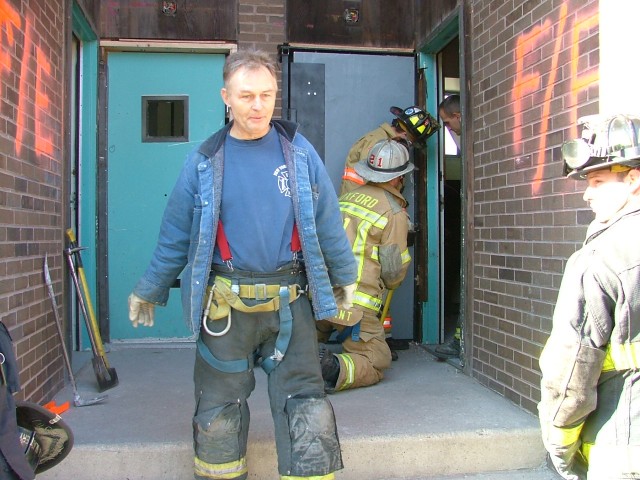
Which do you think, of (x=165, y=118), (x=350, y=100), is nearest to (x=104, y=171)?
(x=165, y=118)

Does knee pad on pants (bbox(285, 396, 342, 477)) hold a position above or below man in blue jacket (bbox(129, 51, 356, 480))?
below

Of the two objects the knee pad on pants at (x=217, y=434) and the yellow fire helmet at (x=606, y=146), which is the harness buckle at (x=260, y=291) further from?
the yellow fire helmet at (x=606, y=146)

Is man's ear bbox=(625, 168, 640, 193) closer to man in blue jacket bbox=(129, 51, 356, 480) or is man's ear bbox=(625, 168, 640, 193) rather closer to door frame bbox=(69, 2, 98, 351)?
man in blue jacket bbox=(129, 51, 356, 480)

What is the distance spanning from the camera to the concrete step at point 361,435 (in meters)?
3.17

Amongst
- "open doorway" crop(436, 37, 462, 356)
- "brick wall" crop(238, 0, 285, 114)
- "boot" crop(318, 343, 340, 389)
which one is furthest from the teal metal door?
"open doorway" crop(436, 37, 462, 356)

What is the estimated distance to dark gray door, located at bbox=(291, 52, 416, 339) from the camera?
5520 millimetres

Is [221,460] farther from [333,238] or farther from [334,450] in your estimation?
[333,238]

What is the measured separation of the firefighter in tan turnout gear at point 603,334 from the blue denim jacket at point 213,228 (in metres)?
1.16

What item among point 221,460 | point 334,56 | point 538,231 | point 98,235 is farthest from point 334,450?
point 334,56

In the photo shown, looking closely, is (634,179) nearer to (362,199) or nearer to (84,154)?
(362,199)

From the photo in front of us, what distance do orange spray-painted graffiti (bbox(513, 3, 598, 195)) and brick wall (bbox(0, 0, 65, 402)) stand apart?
118 inches

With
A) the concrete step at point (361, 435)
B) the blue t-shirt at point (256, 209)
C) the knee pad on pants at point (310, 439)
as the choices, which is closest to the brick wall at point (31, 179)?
the concrete step at point (361, 435)

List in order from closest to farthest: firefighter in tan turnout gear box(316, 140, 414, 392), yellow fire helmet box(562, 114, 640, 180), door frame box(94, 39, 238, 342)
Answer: yellow fire helmet box(562, 114, 640, 180)
firefighter in tan turnout gear box(316, 140, 414, 392)
door frame box(94, 39, 238, 342)

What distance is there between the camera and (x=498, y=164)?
4.14 meters
